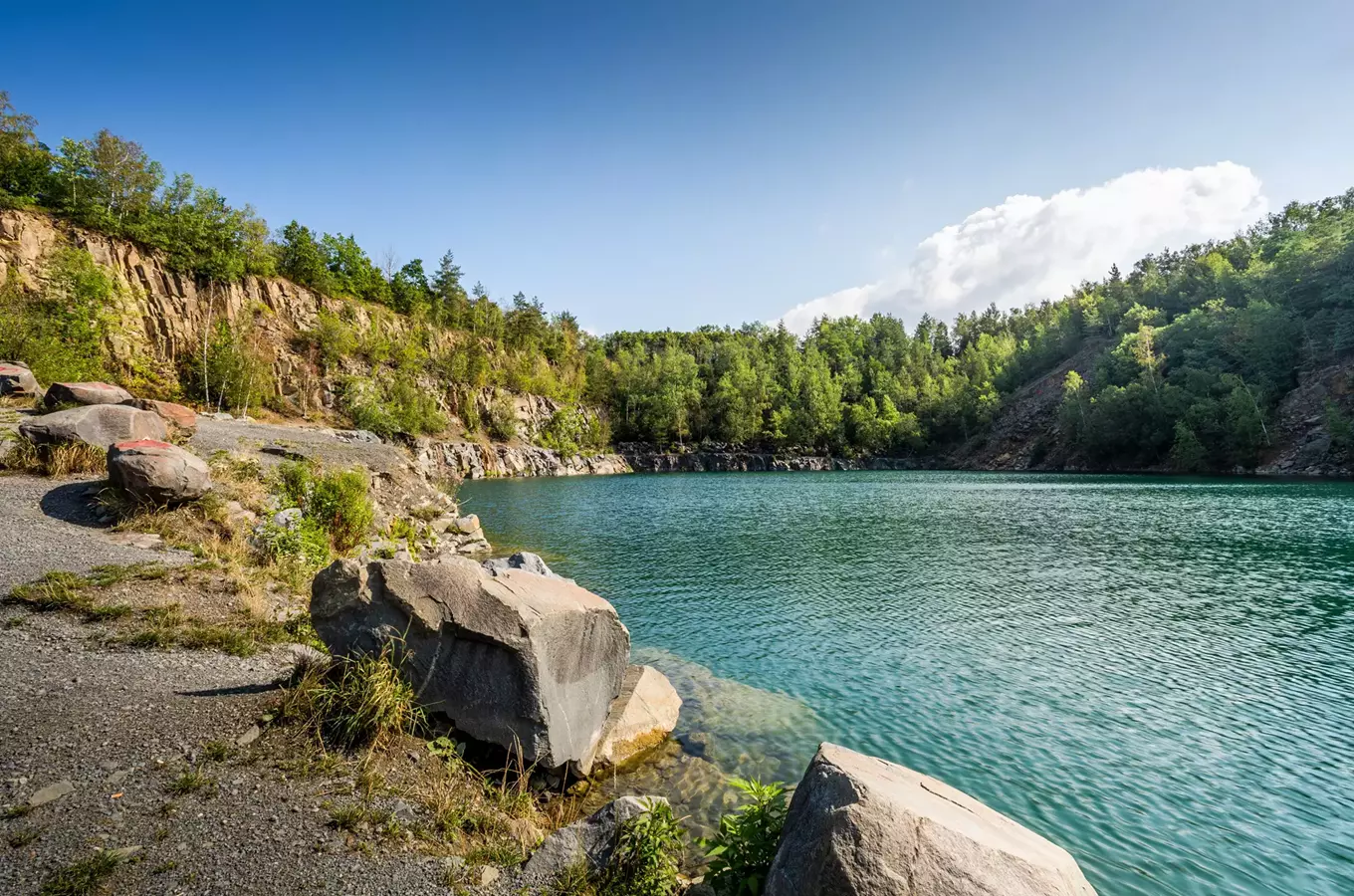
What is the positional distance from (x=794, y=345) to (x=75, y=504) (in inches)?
6556

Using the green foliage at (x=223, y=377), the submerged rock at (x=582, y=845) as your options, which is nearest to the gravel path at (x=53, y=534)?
the submerged rock at (x=582, y=845)

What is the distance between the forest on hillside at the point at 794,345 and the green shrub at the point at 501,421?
453cm

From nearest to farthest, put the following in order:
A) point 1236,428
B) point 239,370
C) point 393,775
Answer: point 393,775 → point 239,370 → point 1236,428

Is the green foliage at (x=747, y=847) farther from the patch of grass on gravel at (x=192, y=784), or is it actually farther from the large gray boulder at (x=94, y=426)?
the large gray boulder at (x=94, y=426)

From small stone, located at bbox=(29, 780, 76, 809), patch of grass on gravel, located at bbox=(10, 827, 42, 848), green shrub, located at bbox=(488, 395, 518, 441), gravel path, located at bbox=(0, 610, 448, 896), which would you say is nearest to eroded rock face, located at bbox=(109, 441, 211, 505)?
gravel path, located at bbox=(0, 610, 448, 896)

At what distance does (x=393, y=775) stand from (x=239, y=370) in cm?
7006

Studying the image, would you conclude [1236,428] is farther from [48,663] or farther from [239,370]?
[239,370]

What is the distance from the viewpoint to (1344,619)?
15.8 meters

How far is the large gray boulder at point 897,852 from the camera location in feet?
12.5

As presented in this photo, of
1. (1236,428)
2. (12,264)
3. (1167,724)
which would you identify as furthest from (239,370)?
(1236,428)

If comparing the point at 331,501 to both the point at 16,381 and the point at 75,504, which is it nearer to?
the point at 75,504

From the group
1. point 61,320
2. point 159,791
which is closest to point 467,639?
point 159,791

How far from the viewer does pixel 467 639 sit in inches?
293

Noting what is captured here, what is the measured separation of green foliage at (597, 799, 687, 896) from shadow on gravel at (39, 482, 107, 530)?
47.0ft
